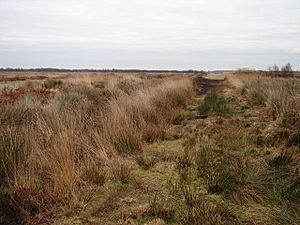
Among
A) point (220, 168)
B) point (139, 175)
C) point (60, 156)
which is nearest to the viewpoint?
point (60, 156)

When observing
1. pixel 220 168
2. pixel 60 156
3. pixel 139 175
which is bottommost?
pixel 139 175

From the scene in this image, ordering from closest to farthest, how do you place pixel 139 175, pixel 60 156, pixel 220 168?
pixel 60 156 → pixel 220 168 → pixel 139 175

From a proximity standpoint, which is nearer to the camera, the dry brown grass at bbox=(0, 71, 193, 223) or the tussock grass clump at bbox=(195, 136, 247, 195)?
the dry brown grass at bbox=(0, 71, 193, 223)

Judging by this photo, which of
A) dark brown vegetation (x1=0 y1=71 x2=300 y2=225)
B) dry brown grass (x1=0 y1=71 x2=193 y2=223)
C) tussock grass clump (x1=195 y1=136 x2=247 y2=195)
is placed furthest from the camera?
tussock grass clump (x1=195 y1=136 x2=247 y2=195)

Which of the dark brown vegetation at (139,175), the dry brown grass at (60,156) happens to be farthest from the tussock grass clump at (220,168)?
the dry brown grass at (60,156)

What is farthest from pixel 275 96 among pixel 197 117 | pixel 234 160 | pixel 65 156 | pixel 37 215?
pixel 37 215

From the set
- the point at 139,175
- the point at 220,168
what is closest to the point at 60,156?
the point at 139,175

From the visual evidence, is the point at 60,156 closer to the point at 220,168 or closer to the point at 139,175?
the point at 139,175

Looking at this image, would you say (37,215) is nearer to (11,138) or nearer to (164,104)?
(11,138)

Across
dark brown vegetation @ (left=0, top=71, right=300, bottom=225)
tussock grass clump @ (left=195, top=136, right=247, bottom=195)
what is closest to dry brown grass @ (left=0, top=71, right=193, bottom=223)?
dark brown vegetation @ (left=0, top=71, right=300, bottom=225)

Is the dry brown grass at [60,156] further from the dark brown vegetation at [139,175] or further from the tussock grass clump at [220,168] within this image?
the tussock grass clump at [220,168]

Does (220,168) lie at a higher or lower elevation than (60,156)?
lower

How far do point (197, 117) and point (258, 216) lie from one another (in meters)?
7.58

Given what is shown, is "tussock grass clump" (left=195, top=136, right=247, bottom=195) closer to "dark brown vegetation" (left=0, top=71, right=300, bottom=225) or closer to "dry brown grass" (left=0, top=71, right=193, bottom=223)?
"dark brown vegetation" (left=0, top=71, right=300, bottom=225)
